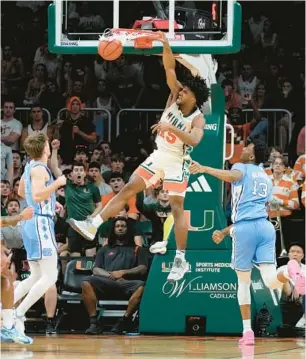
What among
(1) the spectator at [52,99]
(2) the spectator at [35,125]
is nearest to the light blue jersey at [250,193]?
(2) the spectator at [35,125]

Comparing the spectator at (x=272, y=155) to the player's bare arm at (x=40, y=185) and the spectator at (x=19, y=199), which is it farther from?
the player's bare arm at (x=40, y=185)

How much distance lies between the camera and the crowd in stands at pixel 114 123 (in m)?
14.2

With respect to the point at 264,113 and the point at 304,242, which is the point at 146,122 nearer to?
the point at 264,113

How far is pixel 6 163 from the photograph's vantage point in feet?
52.8

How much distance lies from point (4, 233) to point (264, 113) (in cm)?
464

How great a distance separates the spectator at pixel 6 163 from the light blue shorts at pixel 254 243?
5045 millimetres

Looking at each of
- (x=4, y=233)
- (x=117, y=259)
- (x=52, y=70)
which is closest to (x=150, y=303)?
(x=117, y=259)

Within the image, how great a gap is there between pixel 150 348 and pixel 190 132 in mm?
2183

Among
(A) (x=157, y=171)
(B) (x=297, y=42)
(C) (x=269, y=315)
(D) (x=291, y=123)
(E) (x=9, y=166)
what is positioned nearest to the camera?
(A) (x=157, y=171)

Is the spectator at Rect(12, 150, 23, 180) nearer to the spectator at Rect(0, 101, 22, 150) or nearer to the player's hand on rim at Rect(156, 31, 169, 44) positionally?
the spectator at Rect(0, 101, 22, 150)

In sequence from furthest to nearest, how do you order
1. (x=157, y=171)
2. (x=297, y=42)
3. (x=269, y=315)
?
(x=297, y=42) < (x=269, y=315) < (x=157, y=171)

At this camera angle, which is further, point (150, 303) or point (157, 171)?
point (150, 303)

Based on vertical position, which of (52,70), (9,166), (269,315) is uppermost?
(52,70)

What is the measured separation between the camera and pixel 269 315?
13.5 metres
